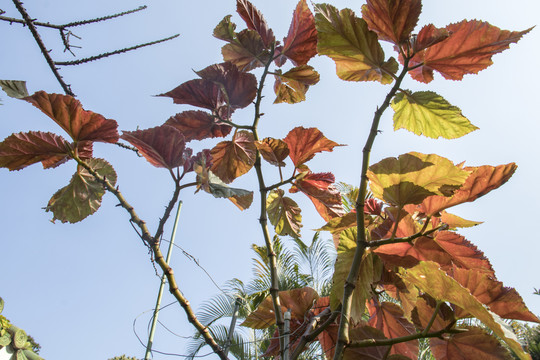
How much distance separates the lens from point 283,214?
0.88 metres

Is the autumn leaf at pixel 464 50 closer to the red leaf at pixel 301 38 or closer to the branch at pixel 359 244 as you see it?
the branch at pixel 359 244

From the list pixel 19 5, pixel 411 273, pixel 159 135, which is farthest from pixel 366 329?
pixel 19 5

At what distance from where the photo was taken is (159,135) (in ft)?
2.18

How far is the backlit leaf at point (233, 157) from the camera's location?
0.84m

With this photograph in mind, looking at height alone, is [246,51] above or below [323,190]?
above

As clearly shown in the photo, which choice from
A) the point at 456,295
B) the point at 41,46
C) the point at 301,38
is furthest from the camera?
the point at 301,38

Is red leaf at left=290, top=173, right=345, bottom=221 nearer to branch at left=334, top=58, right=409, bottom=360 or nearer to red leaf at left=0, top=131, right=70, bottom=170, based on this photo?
branch at left=334, top=58, right=409, bottom=360

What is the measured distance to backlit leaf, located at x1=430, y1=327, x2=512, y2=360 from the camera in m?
0.53

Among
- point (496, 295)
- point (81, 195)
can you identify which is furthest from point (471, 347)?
point (81, 195)

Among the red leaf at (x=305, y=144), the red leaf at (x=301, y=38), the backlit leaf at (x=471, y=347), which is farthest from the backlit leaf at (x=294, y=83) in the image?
the backlit leaf at (x=471, y=347)

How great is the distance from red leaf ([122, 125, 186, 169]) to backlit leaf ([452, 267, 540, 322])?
0.49 metres

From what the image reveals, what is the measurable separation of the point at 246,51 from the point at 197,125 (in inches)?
8.1

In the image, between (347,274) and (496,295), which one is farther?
(347,274)

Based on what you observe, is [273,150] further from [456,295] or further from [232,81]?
[456,295]
